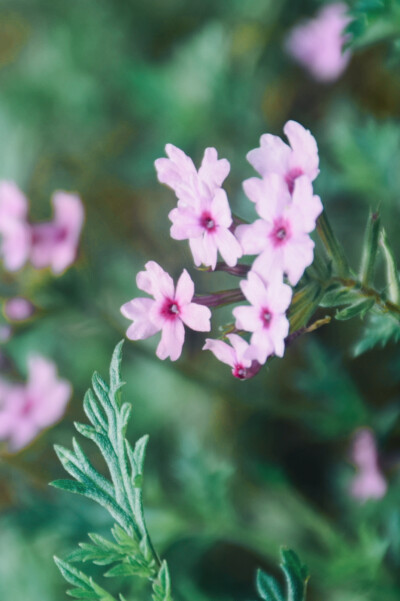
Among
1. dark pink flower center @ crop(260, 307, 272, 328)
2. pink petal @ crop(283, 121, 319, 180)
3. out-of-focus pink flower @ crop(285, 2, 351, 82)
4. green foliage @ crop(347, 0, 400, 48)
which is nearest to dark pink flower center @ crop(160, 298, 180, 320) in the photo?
dark pink flower center @ crop(260, 307, 272, 328)

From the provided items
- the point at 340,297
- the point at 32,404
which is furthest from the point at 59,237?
the point at 340,297

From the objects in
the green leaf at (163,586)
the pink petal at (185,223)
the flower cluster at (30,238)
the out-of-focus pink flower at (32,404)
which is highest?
the flower cluster at (30,238)

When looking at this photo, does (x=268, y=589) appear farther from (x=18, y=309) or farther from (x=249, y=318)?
(x=18, y=309)

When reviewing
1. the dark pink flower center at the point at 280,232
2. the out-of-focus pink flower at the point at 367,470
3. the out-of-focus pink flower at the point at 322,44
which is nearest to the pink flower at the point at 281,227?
the dark pink flower center at the point at 280,232

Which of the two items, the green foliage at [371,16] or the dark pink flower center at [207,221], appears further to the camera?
the green foliage at [371,16]

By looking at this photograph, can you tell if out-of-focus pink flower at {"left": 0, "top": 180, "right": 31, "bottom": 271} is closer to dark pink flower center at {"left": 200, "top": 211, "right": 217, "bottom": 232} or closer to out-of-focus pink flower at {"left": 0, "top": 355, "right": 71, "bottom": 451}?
out-of-focus pink flower at {"left": 0, "top": 355, "right": 71, "bottom": 451}

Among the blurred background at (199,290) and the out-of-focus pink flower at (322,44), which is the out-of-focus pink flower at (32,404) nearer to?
the blurred background at (199,290)
